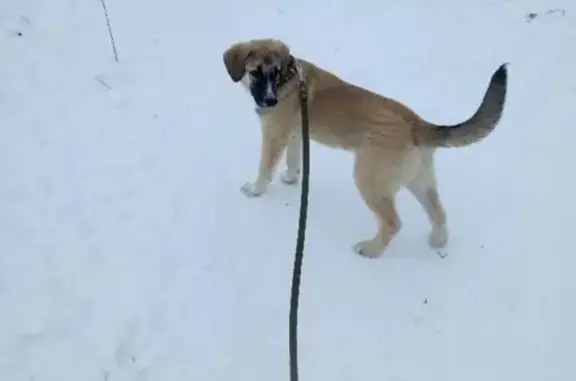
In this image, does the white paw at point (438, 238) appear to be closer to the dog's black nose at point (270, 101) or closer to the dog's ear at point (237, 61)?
the dog's black nose at point (270, 101)

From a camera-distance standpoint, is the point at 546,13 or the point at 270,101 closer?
the point at 270,101

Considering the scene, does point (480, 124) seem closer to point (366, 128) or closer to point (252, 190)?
point (366, 128)

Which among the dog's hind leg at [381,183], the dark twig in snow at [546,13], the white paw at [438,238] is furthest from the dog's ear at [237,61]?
the dark twig in snow at [546,13]

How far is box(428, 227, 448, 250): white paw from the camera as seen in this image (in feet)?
14.0

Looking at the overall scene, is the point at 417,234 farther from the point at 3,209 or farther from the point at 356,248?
the point at 3,209

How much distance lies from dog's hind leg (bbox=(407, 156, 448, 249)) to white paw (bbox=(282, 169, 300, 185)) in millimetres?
895

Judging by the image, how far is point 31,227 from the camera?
3.98 metres

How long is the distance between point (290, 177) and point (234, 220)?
60cm

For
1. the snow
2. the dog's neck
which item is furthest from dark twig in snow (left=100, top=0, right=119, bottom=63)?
the dog's neck

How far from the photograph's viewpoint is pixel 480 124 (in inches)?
140

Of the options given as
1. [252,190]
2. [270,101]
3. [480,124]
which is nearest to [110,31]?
[252,190]

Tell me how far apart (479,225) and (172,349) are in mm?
2317

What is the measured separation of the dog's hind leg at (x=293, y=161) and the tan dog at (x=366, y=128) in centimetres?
24

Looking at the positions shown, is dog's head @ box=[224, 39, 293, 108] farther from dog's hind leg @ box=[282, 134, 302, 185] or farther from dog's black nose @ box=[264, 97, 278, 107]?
dog's hind leg @ box=[282, 134, 302, 185]
